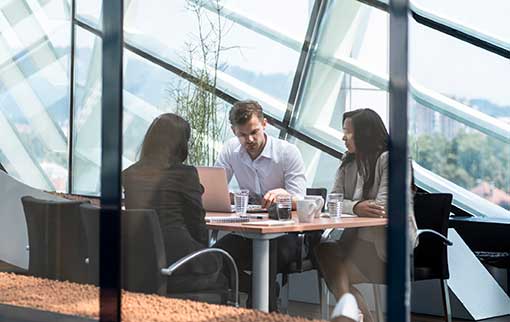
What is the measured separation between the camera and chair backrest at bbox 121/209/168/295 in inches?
133

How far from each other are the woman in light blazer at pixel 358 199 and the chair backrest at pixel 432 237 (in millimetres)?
512

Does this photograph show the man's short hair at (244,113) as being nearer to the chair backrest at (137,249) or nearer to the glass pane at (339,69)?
the chair backrest at (137,249)

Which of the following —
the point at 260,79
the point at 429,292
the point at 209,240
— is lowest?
the point at 429,292

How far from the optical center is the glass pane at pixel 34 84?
8.01 meters

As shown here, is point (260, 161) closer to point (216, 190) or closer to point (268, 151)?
point (268, 151)

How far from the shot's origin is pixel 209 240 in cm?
483

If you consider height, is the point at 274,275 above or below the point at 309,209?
below

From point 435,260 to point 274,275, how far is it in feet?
3.95

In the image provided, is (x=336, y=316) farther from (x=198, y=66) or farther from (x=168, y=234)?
(x=198, y=66)

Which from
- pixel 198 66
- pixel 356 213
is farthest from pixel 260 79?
pixel 356 213

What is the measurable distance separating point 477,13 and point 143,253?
4.54 metres

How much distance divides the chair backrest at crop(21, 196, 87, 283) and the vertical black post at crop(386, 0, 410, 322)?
6.35 ft

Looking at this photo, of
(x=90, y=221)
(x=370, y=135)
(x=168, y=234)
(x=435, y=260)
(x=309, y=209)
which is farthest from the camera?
(x=435, y=260)

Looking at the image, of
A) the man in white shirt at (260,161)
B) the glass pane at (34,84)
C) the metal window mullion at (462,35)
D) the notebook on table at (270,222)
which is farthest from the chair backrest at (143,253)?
the metal window mullion at (462,35)
